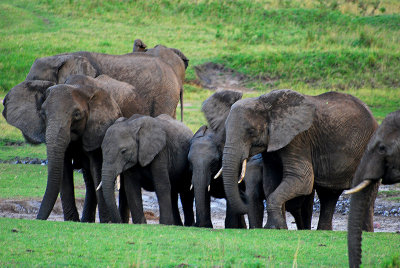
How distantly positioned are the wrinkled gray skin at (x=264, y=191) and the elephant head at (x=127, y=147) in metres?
1.29

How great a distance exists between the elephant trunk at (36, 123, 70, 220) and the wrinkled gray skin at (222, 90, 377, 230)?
198cm

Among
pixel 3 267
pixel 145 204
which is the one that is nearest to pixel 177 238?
pixel 3 267

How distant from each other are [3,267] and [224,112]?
530cm

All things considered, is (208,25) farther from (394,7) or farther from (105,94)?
(105,94)

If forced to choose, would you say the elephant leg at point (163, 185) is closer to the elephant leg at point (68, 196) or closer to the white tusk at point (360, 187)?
the elephant leg at point (68, 196)

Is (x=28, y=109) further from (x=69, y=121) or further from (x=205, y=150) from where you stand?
(x=205, y=150)

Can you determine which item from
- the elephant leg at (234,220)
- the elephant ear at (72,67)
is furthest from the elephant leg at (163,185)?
the elephant ear at (72,67)

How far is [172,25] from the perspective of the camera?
3434 centimetres

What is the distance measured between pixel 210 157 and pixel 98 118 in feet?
5.03

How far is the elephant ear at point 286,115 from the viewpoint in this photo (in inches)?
419

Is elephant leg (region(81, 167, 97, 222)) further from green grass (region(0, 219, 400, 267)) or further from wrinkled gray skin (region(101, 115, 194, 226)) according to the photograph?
green grass (region(0, 219, 400, 267))

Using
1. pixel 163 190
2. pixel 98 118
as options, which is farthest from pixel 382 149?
pixel 98 118

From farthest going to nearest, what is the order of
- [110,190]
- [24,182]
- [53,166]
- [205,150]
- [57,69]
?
1. [24,182]
2. [57,69]
3. [205,150]
4. [53,166]
5. [110,190]

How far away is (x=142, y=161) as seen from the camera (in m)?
11.0
